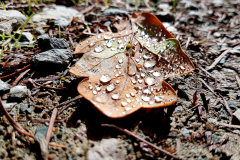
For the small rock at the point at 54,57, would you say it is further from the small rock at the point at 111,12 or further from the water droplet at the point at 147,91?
the small rock at the point at 111,12

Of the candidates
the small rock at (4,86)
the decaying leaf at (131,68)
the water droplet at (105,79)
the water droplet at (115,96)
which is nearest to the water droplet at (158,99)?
the decaying leaf at (131,68)

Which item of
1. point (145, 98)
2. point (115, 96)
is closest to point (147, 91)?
point (145, 98)

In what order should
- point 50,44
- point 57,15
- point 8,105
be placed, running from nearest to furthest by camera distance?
1. point 8,105
2. point 50,44
3. point 57,15

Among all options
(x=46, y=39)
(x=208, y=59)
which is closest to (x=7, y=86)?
(x=46, y=39)

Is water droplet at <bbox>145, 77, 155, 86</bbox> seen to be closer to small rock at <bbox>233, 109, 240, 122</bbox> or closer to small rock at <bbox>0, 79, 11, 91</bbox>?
small rock at <bbox>233, 109, 240, 122</bbox>

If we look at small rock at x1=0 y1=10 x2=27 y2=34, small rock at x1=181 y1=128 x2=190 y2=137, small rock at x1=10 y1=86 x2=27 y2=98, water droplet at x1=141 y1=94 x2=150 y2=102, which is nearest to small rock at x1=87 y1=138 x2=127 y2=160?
water droplet at x1=141 y1=94 x2=150 y2=102

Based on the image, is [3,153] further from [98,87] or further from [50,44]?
[50,44]

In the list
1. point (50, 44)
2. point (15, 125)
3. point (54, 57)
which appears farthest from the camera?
point (50, 44)
